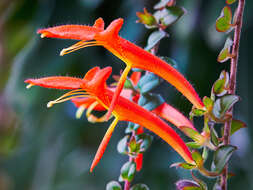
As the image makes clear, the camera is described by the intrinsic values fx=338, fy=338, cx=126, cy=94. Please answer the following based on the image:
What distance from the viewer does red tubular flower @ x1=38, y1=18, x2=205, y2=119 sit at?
0.30 meters

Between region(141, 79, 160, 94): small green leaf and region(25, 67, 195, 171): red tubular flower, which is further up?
region(141, 79, 160, 94): small green leaf

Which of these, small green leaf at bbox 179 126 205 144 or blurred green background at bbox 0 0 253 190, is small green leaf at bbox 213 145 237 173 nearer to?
small green leaf at bbox 179 126 205 144

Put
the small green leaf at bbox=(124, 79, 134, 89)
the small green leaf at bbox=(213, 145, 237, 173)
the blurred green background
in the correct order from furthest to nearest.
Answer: the blurred green background, the small green leaf at bbox=(124, 79, 134, 89), the small green leaf at bbox=(213, 145, 237, 173)

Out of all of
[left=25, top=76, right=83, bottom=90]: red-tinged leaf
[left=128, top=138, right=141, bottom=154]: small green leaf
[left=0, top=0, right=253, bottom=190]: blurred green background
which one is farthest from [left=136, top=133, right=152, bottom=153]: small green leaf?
[left=0, top=0, right=253, bottom=190]: blurred green background

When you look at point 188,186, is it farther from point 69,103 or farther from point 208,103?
point 69,103

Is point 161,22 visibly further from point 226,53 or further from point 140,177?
point 140,177

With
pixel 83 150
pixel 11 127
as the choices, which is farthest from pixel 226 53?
pixel 11 127

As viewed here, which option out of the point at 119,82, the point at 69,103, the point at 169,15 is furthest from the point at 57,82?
the point at 69,103

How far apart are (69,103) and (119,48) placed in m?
0.78

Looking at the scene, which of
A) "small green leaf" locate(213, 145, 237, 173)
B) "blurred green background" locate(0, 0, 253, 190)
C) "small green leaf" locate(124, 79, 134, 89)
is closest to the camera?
"small green leaf" locate(213, 145, 237, 173)

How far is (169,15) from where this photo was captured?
39 centimetres

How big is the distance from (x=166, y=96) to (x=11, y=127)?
67 cm

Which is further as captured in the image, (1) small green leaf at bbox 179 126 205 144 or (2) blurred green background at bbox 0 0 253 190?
(2) blurred green background at bbox 0 0 253 190

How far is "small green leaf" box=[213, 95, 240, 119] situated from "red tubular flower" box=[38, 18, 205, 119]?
58 mm
